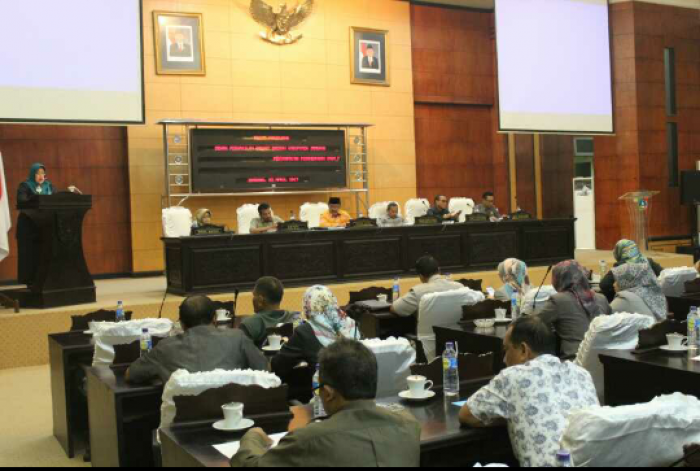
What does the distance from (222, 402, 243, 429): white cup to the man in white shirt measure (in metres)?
0.74

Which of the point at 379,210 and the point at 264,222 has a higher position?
the point at 379,210

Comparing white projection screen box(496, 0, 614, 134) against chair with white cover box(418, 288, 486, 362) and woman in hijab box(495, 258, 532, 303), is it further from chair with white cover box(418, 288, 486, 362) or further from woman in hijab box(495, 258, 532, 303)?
chair with white cover box(418, 288, 486, 362)

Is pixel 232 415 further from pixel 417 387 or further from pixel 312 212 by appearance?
pixel 312 212

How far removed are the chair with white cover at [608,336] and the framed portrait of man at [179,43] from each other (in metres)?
8.07

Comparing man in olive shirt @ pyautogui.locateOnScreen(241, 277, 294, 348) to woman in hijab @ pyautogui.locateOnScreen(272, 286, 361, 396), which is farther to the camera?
man in olive shirt @ pyautogui.locateOnScreen(241, 277, 294, 348)

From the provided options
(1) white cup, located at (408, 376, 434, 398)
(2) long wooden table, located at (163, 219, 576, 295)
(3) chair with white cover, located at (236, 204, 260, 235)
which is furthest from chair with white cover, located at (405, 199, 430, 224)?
(1) white cup, located at (408, 376, 434, 398)

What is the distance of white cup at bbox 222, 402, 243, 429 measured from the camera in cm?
252

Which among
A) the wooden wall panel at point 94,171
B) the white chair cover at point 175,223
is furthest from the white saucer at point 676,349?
the wooden wall panel at point 94,171

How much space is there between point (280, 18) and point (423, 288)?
6.73 metres

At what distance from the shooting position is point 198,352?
3.27 meters

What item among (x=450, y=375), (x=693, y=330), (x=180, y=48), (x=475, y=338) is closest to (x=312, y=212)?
(x=180, y=48)

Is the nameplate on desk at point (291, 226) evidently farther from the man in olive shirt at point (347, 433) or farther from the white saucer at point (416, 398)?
the man in olive shirt at point (347, 433)

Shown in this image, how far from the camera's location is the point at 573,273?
14.4 feet

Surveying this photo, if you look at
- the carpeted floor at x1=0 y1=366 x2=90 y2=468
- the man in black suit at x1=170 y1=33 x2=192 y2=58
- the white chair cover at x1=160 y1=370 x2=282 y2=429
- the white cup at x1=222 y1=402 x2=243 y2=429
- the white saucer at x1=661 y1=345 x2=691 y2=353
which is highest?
the man in black suit at x1=170 y1=33 x2=192 y2=58
